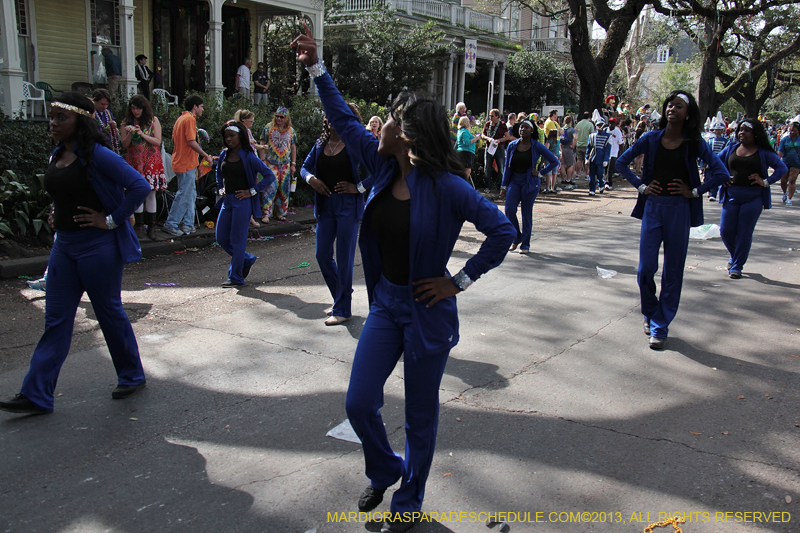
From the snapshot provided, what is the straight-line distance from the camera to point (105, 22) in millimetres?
17734

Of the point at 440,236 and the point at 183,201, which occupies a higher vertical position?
the point at 440,236

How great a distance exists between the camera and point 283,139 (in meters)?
12.0

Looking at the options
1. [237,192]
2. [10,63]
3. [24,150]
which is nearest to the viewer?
[237,192]

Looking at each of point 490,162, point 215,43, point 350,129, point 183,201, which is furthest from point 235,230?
point 215,43

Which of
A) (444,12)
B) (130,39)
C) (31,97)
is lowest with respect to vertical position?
(31,97)

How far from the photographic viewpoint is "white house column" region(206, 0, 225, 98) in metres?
17.6

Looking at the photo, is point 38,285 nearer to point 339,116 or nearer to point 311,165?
point 311,165

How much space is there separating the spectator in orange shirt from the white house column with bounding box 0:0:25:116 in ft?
17.8

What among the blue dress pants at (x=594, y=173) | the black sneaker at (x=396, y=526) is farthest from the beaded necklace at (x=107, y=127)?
the blue dress pants at (x=594, y=173)

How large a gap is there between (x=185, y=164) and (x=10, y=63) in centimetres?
593

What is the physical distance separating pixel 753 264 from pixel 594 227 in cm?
347

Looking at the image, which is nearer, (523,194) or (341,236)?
(341,236)

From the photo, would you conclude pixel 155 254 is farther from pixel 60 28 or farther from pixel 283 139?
pixel 60 28

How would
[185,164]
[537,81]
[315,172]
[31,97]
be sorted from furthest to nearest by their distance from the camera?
1. [537,81]
2. [31,97]
3. [185,164]
4. [315,172]
